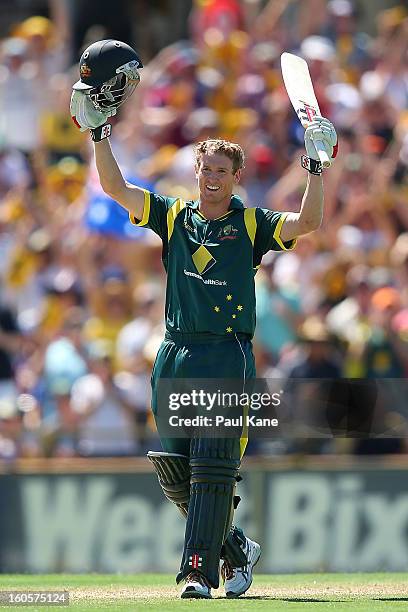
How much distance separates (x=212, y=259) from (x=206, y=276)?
98 millimetres

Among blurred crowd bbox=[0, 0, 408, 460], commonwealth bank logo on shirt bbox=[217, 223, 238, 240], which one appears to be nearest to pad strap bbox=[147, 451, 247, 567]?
commonwealth bank logo on shirt bbox=[217, 223, 238, 240]

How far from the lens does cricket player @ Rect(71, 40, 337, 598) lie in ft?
23.9

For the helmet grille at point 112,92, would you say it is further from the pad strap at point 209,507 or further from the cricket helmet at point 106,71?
the pad strap at point 209,507

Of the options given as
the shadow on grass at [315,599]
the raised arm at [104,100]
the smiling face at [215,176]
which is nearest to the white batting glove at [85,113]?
the raised arm at [104,100]

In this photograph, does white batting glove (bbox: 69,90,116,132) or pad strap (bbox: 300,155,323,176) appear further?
white batting glove (bbox: 69,90,116,132)

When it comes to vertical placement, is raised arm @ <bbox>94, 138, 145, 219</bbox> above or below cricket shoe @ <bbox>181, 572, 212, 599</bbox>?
above

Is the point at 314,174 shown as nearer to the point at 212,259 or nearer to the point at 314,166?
the point at 314,166

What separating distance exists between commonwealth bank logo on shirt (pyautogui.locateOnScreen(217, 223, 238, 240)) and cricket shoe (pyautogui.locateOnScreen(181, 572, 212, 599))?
173 centimetres

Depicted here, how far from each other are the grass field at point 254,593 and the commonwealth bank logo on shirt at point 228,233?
1847 mm

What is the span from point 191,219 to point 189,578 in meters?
1.86

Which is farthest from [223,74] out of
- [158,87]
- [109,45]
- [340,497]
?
[109,45]

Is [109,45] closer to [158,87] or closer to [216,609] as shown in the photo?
[216,609]

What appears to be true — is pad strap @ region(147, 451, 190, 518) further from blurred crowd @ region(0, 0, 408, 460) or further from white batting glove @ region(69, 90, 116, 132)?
blurred crowd @ region(0, 0, 408, 460)

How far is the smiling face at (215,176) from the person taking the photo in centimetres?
749
